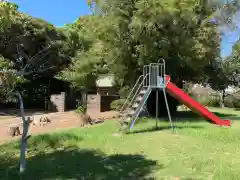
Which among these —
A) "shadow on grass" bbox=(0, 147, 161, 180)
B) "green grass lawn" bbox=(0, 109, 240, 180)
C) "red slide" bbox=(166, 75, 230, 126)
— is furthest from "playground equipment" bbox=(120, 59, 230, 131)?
"shadow on grass" bbox=(0, 147, 161, 180)

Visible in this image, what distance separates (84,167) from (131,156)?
1.30 m

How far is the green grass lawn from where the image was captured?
19.1ft

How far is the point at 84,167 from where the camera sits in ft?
21.0

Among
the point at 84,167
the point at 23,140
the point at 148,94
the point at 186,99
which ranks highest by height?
the point at 148,94

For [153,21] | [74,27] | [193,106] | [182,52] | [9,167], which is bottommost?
[9,167]

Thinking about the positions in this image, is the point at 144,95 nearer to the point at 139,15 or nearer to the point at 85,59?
the point at 139,15

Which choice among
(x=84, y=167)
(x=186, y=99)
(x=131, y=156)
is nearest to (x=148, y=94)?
(x=186, y=99)

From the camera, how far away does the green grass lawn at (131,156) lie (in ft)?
19.1

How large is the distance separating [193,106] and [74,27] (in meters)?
17.5

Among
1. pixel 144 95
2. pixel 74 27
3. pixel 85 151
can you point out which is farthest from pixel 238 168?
pixel 74 27

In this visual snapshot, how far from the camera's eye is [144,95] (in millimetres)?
11523

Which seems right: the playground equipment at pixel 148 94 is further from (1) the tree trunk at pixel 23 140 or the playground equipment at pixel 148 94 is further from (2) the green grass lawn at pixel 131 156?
(1) the tree trunk at pixel 23 140

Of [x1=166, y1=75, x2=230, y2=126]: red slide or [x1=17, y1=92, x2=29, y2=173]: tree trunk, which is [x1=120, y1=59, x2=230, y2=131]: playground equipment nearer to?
[x1=166, y1=75, x2=230, y2=126]: red slide

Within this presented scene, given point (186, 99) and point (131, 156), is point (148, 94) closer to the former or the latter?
point (186, 99)
